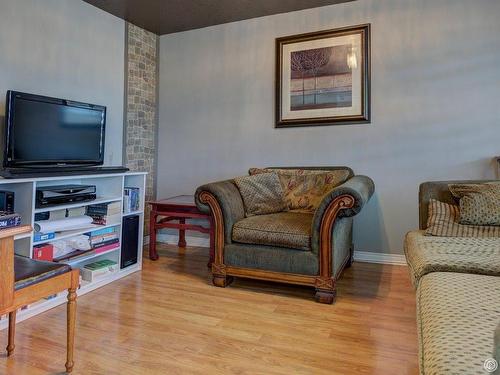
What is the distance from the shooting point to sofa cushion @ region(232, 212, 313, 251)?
7.85 ft

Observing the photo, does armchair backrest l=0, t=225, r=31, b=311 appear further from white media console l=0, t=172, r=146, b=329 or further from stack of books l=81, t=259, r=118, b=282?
stack of books l=81, t=259, r=118, b=282

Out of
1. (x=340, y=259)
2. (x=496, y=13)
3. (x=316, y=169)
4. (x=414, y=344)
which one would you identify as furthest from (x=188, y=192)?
(x=496, y=13)

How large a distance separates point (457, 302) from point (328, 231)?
3.95 ft

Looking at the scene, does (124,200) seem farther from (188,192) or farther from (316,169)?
(316,169)

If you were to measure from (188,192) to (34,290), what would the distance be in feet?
8.43

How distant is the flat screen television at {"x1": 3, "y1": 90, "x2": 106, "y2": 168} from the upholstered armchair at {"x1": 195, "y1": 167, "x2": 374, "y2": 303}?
98 cm

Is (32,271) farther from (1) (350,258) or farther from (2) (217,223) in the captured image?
(1) (350,258)

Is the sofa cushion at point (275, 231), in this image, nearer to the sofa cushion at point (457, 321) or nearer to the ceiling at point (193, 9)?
the sofa cushion at point (457, 321)

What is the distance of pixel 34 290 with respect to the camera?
1.42 meters

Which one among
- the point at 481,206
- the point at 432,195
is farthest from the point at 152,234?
the point at 481,206

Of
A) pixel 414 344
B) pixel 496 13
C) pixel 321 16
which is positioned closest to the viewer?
pixel 414 344

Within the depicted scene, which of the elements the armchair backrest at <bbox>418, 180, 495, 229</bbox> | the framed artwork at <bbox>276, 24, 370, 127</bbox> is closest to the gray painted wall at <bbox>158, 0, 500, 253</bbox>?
the framed artwork at <bbox>276, 24, 370, 127</bbox>

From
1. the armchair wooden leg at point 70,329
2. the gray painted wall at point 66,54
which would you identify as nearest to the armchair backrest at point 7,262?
the armchair wooden leg at point 70,329

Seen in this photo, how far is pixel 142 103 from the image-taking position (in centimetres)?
384
